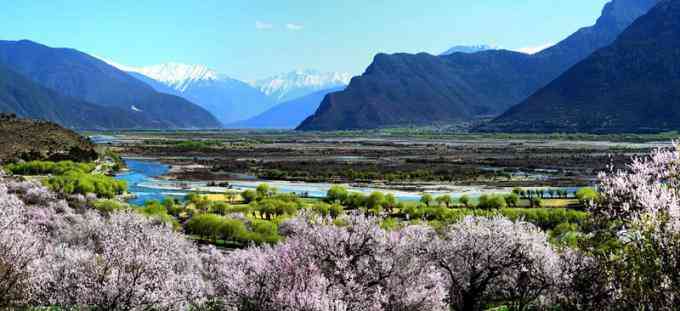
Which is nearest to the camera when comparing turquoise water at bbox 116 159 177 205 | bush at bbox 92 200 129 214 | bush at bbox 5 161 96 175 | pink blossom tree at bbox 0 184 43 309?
pink blossom tree at bbox 0 184 43 309

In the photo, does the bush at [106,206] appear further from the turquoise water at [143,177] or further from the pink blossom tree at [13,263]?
the pink blossom tree at [13,263]

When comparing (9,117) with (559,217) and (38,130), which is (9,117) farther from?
(559,217)

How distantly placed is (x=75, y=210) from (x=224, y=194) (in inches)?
1649

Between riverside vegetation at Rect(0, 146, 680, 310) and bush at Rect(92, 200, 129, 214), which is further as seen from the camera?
bush at Rect(92, 200, 129, 214)

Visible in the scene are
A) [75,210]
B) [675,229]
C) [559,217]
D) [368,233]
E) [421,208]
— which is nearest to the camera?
[675,229]

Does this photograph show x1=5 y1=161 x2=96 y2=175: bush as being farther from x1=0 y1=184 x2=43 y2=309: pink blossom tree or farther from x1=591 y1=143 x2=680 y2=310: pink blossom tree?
x1=591 y1=143 x2=680 y2=310: pink blossom tree

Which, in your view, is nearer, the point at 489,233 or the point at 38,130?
the point at 489,233

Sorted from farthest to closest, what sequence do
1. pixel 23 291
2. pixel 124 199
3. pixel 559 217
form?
1. pixel 124 199
2. pixel 559 217
3. pixel 23 291

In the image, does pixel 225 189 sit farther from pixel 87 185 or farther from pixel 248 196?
pixel 87 185

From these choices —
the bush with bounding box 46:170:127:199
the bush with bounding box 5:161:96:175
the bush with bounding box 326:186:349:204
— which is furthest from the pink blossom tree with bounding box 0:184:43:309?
the bush with bounding box 5:161:96:175

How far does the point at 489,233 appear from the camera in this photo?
31188mm

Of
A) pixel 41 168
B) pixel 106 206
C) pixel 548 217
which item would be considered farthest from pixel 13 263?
pixel 41 168

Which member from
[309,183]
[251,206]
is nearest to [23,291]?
[251,206]

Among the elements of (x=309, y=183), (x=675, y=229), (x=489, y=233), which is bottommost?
(x=309, y=183)
